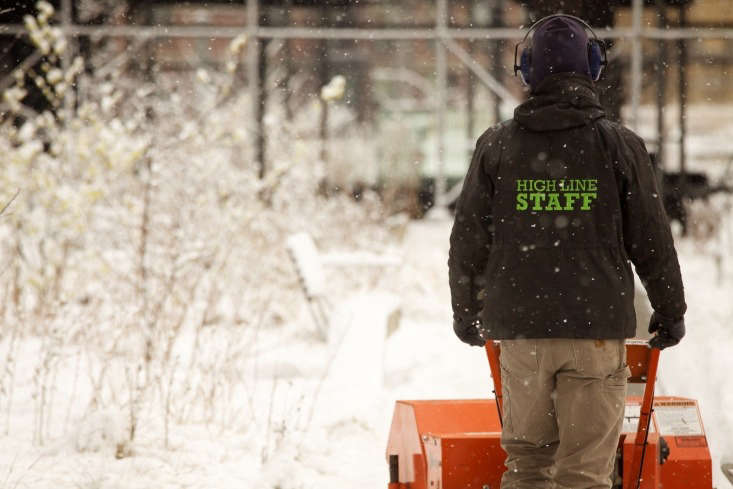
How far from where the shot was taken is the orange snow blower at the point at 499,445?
9.99 ft

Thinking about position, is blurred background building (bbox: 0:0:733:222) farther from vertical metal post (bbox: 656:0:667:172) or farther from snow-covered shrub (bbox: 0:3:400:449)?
snow-covered shrub (bbox: 0:3:400:449)

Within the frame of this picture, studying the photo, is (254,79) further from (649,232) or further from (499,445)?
(649,232)

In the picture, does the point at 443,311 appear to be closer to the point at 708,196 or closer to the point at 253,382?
the point at 253,382

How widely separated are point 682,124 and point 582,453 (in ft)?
35.1

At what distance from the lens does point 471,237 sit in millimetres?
2939

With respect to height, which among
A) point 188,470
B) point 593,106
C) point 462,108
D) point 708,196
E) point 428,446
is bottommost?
point 188,470

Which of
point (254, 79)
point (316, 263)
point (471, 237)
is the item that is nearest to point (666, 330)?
point (471, 237)

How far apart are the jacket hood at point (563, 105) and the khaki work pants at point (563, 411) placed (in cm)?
65

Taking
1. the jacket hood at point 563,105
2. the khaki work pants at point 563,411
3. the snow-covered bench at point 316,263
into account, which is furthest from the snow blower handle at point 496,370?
the snow-covered bench at point 316,263

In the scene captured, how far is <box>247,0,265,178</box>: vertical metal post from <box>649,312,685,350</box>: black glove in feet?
32.2

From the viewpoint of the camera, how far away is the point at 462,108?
72.1 feet

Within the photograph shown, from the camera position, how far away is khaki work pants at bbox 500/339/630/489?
108 inches

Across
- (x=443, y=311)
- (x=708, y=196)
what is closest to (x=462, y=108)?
(x=708, y=196)

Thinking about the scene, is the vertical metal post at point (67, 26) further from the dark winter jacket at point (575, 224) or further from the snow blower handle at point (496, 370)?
the dark winter jacket at point (575, 224)
